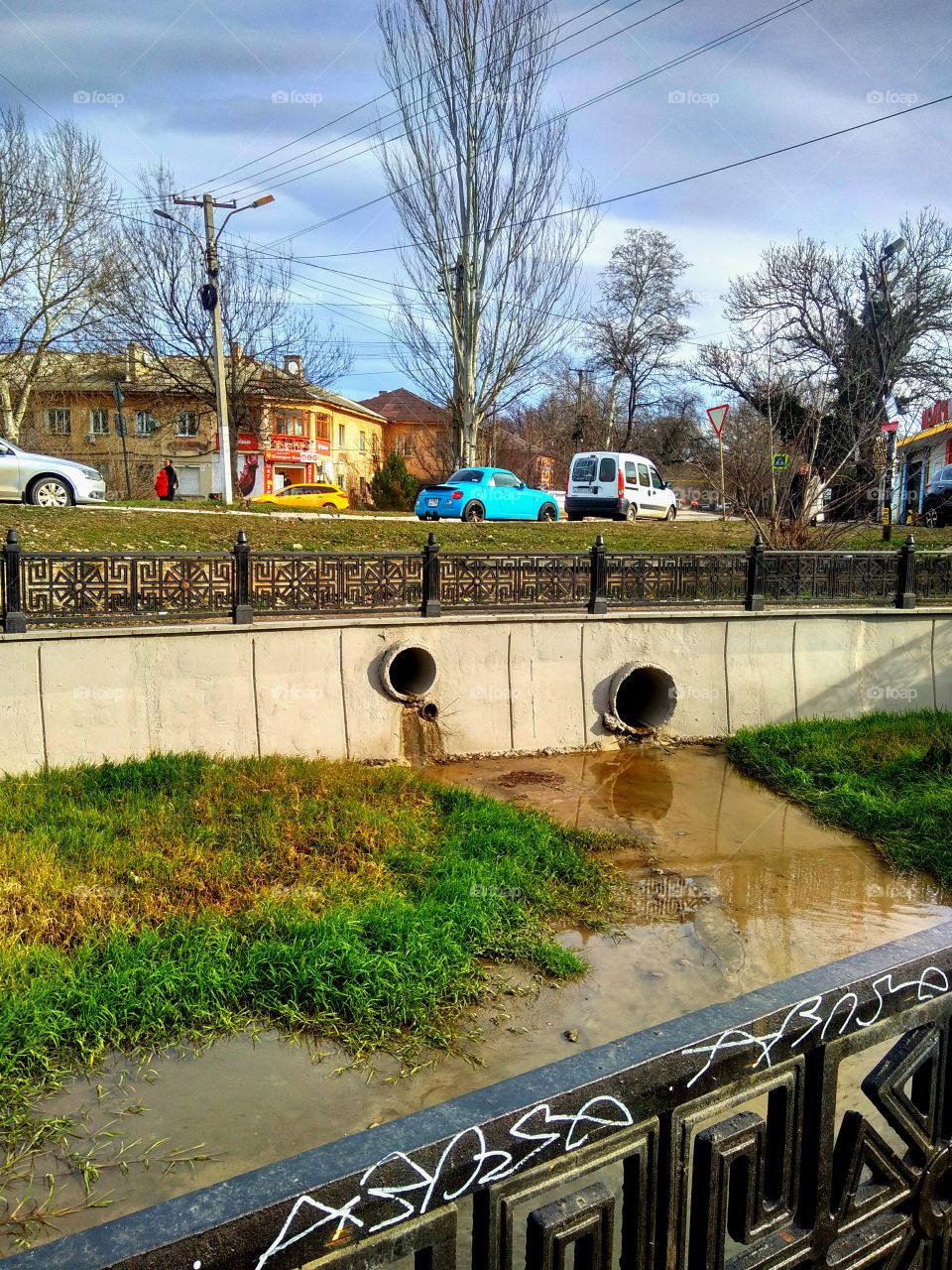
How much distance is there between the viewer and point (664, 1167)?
1421mm

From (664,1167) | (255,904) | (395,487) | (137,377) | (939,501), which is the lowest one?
(255,904)

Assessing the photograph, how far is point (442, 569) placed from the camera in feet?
35.4

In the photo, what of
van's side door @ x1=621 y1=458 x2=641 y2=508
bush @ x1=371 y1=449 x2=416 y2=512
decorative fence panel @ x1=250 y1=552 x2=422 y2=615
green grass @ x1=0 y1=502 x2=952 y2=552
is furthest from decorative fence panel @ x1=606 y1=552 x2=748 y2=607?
bush @ x1=371 y1=449 x2=416 y2=512

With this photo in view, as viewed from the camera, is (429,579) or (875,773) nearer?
(875,773)

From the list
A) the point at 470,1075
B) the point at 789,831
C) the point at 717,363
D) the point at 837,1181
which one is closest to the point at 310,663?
the point at 789,831

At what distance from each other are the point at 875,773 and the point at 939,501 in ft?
50.4

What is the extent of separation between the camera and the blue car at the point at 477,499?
19.5 m

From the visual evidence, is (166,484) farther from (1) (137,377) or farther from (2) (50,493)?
(1) (137,377)

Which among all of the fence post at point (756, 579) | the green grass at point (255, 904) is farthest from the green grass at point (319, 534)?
the green grass at point (255, 904)

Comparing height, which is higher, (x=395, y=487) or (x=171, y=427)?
(x=171, y=427)

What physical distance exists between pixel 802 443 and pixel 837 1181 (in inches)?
611

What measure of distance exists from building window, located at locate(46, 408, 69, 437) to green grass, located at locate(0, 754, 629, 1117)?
37.9 metres

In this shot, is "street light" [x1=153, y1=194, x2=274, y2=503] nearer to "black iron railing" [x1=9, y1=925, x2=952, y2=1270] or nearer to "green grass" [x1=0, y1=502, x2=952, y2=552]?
"green grass" [x1=0, y1=502, x2=952, y2=552]

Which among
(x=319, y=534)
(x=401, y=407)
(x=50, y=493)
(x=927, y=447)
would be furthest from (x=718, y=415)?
(x=401, y=407)
